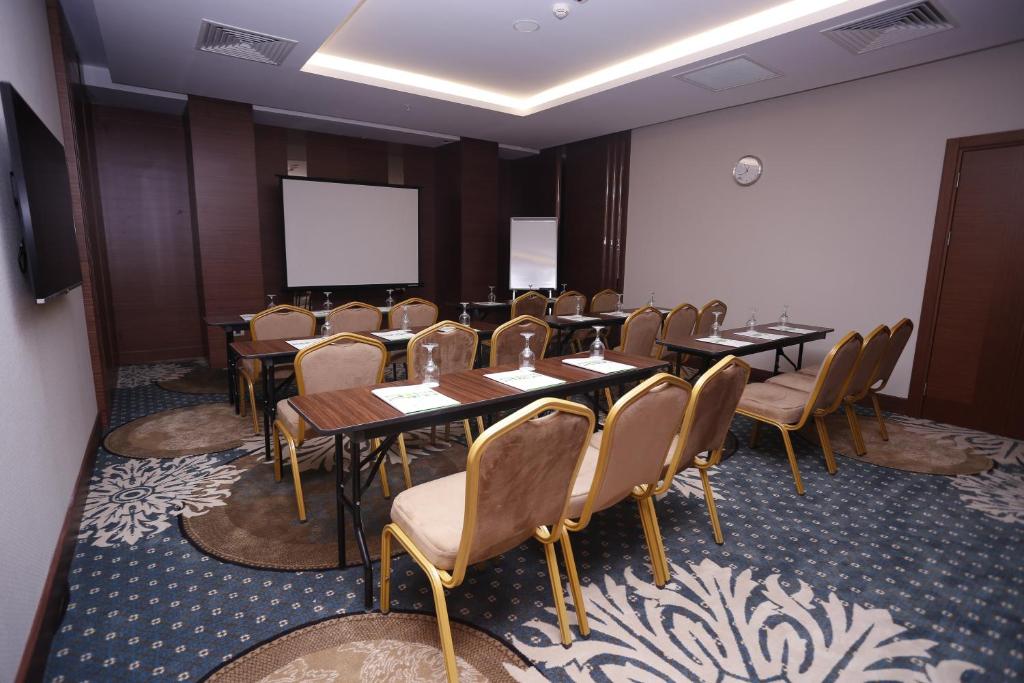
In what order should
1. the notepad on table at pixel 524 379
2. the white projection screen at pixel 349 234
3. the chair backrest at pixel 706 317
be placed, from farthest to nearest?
1. the white projection screen at pixel 349 234
2. the chair backrest at pixel 706 317
3. the notepad on table at pixel 524 379

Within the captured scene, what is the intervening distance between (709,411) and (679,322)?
2.84 m

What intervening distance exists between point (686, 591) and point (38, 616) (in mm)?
2435

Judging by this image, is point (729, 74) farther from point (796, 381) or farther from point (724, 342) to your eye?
point (796, 381)

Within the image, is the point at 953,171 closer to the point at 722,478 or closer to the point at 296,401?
the point at 722,478

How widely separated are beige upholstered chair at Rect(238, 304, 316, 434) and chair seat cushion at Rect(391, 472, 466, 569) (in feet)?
8.19

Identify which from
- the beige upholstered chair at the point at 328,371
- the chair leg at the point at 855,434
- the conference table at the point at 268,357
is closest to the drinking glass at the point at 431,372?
the beige upholstered chair at the point at 328,371

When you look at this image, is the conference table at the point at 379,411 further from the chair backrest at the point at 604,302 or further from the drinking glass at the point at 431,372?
the chair backrest at the point at 604,302

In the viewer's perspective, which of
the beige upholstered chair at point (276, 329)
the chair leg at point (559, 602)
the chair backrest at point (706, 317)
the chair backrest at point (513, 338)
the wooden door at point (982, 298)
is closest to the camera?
the chair leg at point (559, 602)

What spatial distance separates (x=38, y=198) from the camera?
207 cm

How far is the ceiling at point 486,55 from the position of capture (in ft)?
12.6

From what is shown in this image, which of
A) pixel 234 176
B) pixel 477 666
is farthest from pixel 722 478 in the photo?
pixel 234 176

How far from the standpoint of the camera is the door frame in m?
4.28

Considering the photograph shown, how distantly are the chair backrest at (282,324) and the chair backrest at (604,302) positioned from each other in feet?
10.9

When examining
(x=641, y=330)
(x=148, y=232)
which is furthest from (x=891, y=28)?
(x=148, y=232)
